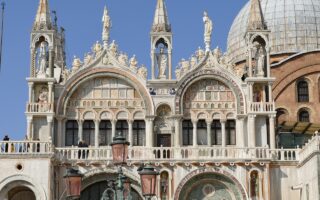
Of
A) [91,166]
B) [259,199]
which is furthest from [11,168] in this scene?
[259,199]

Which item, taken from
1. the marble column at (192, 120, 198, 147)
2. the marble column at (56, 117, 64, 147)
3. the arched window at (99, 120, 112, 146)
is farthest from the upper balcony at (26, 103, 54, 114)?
the marble column at (192, 120, 198, 147)

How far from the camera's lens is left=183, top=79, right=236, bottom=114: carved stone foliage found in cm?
4247

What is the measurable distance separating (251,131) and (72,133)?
32.7 ft

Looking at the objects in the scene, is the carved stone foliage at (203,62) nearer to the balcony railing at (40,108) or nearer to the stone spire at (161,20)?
the stone spire at (161,20)

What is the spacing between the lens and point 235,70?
1679 inches

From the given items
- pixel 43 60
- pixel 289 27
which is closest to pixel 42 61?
pixel 43 60

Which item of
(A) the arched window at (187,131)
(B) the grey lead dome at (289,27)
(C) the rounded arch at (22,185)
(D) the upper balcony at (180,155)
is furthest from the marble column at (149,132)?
(B) the grey lead dome at (289,27)

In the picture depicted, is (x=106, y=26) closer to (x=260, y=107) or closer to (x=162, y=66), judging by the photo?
(x=162, y=66)

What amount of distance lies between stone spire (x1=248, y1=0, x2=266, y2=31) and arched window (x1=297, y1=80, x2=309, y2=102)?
29.2 feet

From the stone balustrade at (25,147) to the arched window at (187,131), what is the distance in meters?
8.43

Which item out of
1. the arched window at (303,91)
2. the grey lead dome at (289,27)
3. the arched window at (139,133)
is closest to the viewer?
the arched window at (139,133)

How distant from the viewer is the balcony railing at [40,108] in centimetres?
4094

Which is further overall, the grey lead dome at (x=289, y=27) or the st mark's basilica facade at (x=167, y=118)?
the grey lead dome at (x=289, y=27)

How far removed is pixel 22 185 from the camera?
3744 cm
